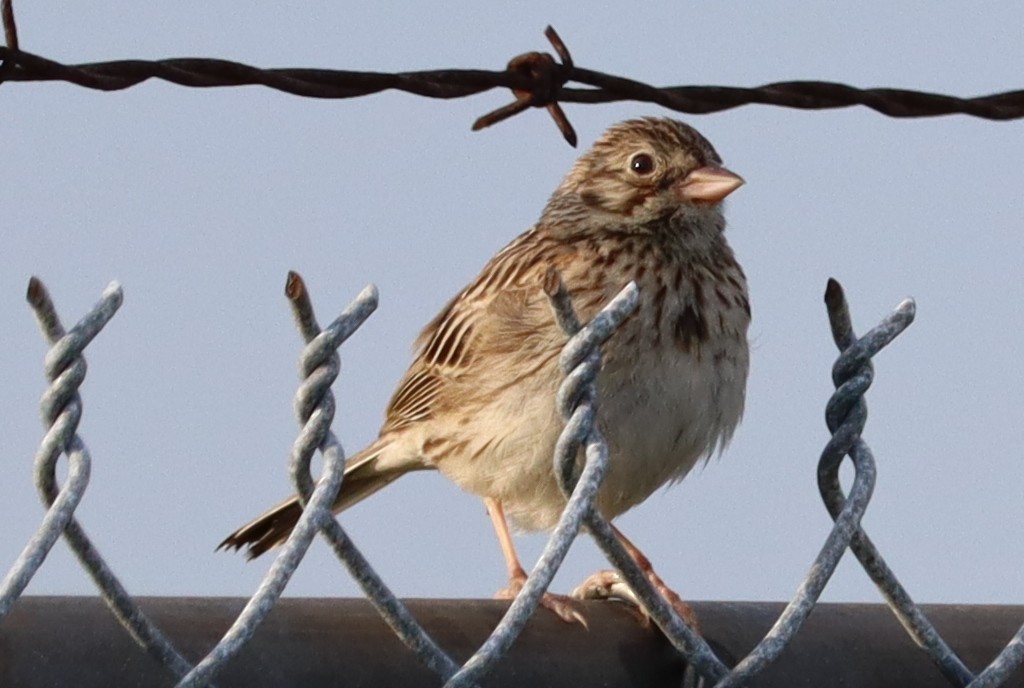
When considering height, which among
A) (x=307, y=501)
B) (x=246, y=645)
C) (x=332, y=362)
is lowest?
(x=246, y=645)

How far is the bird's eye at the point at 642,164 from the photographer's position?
18.1 feet

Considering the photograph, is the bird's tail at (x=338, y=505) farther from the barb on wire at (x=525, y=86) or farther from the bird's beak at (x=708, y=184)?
the barb on wire at (x=525, y=86)

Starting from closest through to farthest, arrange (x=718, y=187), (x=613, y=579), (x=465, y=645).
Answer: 1. (x=465, y=645)
2. (x=613, y=579)
3. (x=718, y=187)

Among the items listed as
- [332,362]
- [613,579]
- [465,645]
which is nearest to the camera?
[332,362]

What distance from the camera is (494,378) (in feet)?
16.9

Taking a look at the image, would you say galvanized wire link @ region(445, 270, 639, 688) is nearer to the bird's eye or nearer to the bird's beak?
the bird's beak

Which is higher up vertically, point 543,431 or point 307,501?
point 307,501

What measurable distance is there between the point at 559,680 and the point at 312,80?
2.98 ft

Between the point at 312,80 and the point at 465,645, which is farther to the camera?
the point at 312,80

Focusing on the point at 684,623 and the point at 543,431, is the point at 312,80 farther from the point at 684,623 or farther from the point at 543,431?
the point at 543,431

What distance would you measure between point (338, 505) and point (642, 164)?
168 centimetres

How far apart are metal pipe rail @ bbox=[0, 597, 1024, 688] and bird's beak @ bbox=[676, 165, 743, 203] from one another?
252cm

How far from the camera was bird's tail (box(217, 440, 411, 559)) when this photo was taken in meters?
5.64

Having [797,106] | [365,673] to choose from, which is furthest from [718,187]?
[365,673]
